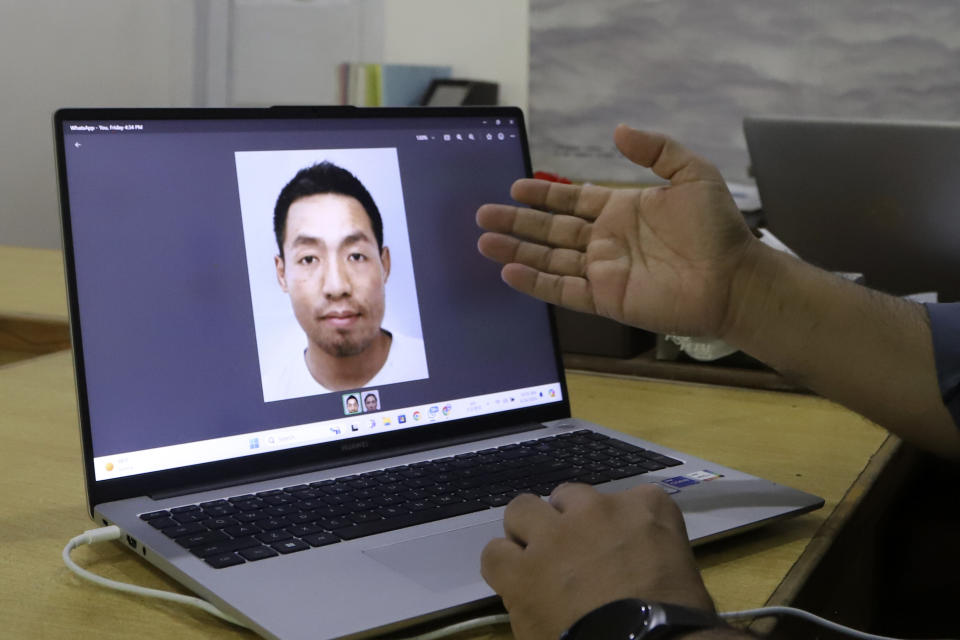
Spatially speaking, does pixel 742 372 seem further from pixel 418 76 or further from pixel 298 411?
pixel 418 76

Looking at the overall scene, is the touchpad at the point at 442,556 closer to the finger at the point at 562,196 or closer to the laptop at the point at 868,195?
the finger at the point at 562,196

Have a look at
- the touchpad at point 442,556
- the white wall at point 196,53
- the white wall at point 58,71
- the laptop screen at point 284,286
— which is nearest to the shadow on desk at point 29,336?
the laptop screen at point 284,286

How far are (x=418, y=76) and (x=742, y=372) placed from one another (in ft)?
7.91

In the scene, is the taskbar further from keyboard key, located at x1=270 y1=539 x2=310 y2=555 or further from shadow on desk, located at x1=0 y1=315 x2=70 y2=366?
shadow on desk, located at x1=0 y1=315 x2=70 y2=366

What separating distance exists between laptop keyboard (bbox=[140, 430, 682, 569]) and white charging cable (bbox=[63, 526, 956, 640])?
0.10 feet

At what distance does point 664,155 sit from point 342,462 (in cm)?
42

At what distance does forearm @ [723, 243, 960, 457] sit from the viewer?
947 millimetres

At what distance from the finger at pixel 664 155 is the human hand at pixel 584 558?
1.26 ft

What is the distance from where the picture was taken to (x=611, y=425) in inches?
42.6

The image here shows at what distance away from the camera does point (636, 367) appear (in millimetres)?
1307

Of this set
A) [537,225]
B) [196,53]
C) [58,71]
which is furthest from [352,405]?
[196,53]

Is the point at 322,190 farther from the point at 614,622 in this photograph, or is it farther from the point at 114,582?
the point at 614,622

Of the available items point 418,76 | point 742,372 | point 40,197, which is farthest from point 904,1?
point 40,197

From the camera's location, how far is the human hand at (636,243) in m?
0.97
